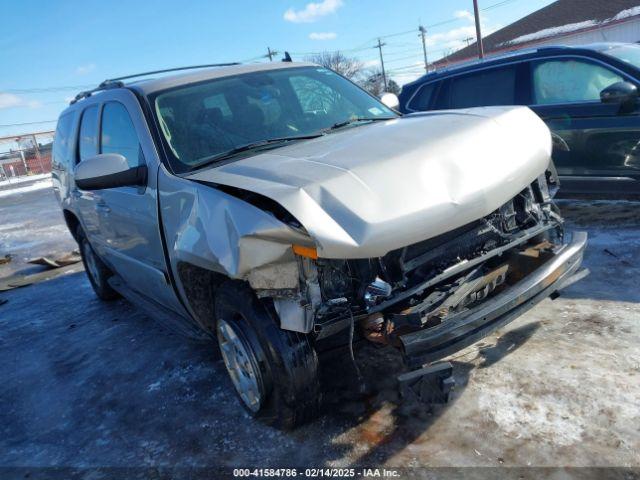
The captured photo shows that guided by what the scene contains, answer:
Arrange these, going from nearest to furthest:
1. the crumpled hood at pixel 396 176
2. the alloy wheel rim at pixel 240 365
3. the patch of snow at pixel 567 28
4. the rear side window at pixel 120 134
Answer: the crumpled hood at pixel 396 176 < the alloy wheel rim at pixel 240 365 < the rear side window at pixel 120 134 < the patch of snow at pixel 567 28

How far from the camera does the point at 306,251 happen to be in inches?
92.0

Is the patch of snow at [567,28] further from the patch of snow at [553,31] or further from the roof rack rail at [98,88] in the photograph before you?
the roof rack rail at [98,88]

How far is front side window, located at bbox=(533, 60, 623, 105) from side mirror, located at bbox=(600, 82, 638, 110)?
11.6 inches

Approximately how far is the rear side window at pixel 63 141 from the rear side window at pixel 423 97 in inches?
161

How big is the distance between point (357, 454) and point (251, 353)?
0.73 meters

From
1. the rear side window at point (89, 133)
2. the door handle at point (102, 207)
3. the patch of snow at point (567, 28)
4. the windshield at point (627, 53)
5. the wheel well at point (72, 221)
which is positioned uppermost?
the patch of snow at point (567, 28)

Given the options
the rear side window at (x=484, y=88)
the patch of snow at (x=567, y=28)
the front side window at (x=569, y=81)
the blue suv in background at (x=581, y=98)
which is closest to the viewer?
the blue suv in background at (x=581, y=98)

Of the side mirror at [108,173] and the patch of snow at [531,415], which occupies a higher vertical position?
the side mirror at [108,173]

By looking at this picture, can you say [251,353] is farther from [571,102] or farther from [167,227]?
[571,102]

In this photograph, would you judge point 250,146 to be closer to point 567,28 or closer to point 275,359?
point 275,359

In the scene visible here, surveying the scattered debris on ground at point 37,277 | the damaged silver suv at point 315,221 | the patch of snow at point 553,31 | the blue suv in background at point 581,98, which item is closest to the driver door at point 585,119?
the blue suv in background at point 581,98

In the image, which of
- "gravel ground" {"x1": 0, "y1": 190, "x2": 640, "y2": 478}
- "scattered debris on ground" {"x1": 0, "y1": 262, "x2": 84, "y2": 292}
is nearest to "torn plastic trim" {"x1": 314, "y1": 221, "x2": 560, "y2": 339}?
"gravel ground" {"x1": 0, "y1": 190, "x2": 640, "y2": 478}

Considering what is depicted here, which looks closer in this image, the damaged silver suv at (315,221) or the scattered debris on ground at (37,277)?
the damaged silver suv at (315,221)

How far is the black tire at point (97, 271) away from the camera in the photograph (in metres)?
5.60
